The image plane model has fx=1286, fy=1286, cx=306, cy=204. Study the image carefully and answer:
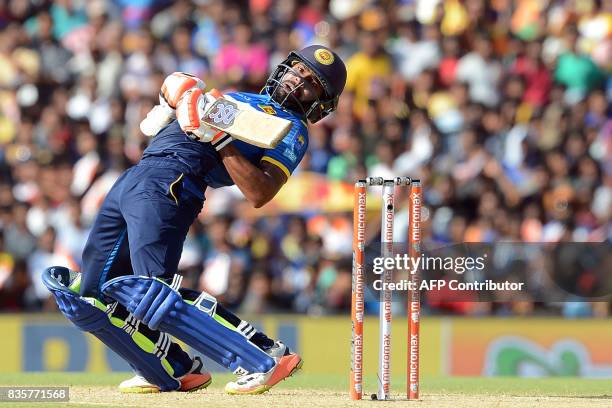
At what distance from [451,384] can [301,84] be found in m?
2.78

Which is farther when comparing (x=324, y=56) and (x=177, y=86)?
(x=324, y=56)

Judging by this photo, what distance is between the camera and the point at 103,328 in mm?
7227

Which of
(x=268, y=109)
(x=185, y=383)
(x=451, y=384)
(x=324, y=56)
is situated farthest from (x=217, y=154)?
(x=451, y=384)

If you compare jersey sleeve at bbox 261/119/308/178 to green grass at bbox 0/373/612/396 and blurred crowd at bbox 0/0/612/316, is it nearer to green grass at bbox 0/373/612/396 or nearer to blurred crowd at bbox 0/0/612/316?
green grass at bbox 0/373/612/396

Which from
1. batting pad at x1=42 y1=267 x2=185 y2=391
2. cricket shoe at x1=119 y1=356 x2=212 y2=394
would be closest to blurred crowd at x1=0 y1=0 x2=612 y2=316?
cricket shoe at x1=119 y1=356 x2=212 y2=394

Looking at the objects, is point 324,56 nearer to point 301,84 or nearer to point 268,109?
point 301,84

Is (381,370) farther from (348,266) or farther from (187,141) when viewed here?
(348,266)

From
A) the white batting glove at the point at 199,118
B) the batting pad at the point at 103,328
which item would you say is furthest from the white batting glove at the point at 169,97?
the batting pad at the point at 103,328

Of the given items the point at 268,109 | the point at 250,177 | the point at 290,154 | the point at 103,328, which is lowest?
the point at 103,328

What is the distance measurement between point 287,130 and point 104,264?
1.37m

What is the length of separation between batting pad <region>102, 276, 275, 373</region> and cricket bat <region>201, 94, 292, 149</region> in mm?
871

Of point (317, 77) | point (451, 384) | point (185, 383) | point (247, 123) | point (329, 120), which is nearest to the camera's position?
point (247, 123)

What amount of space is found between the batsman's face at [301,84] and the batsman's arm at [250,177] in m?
0.58

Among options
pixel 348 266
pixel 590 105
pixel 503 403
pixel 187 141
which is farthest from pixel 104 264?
pixel 590 105
